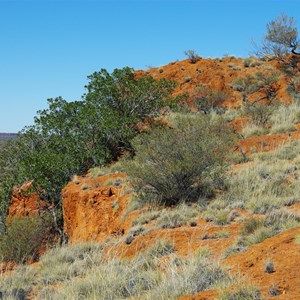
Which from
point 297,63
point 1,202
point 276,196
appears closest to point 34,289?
point 276,196

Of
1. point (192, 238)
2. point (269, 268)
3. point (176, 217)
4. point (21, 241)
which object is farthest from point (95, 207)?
point (269, 268)

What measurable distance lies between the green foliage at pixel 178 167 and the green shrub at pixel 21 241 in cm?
433

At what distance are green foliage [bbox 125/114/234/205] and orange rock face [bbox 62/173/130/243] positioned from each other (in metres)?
1.07

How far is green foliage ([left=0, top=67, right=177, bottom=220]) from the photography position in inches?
636

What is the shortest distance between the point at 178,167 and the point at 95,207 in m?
3.68

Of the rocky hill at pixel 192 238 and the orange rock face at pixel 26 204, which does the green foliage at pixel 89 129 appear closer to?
the orange rock face at pixel 26 204

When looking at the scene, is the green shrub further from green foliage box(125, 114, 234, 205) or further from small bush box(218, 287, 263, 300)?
small bush box(218, 287, 263, 300)

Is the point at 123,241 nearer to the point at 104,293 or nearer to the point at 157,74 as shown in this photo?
the point at 104,293

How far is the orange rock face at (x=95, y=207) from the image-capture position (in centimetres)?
1048

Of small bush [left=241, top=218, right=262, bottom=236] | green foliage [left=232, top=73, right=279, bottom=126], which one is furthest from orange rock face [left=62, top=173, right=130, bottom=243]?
green foliage [left=232, top=73, right=279, bottom=126]

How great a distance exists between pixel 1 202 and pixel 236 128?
11.6 meters

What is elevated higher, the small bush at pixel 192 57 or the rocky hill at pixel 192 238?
the small bush at pixel 192 57

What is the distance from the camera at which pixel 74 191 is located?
12836 mm

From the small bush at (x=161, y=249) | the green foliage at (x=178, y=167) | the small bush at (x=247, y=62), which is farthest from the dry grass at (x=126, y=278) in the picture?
the small bush at (x=247, y=62)
